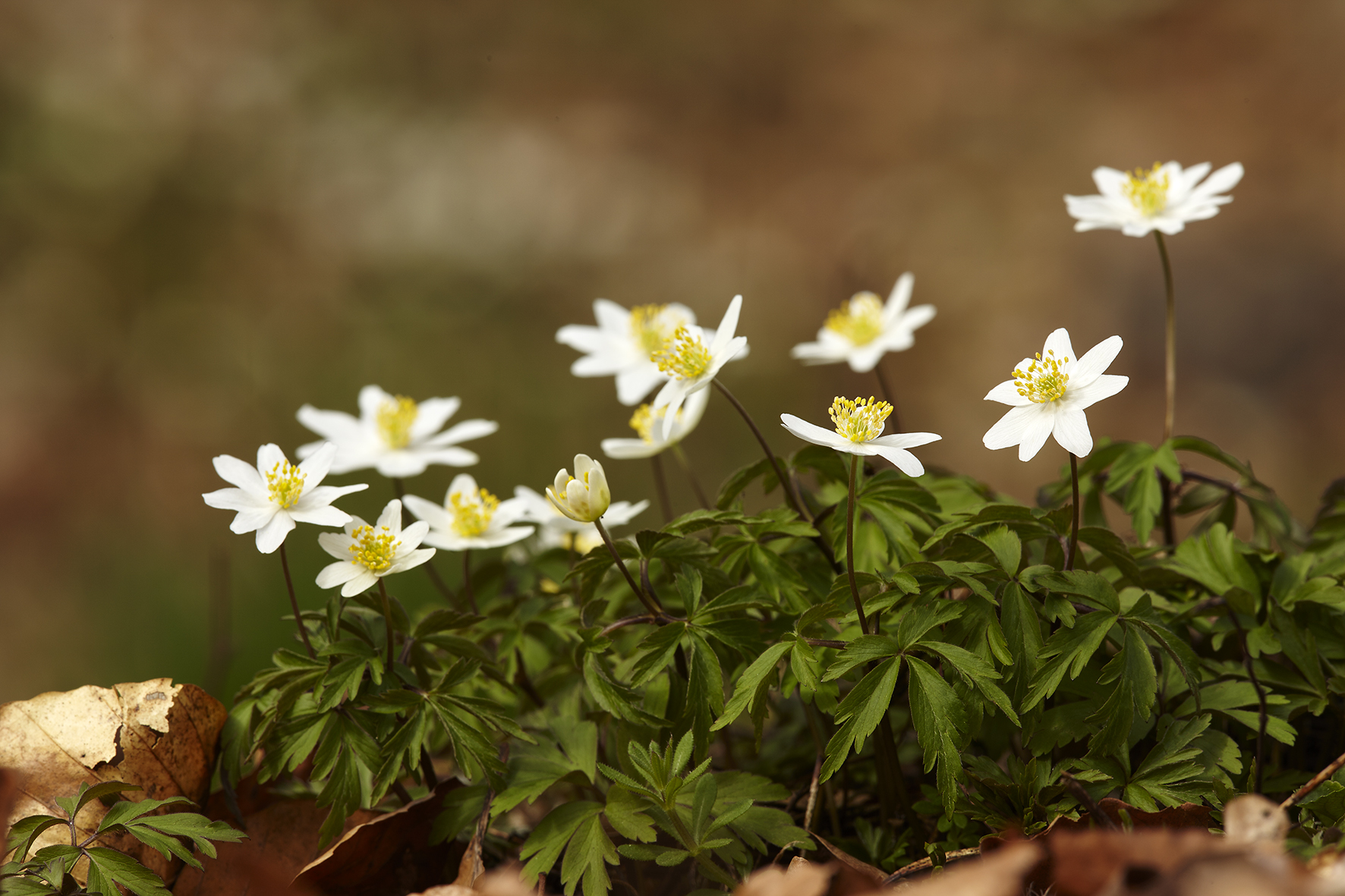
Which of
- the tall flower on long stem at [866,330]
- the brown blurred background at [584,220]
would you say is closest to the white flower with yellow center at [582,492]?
the tall flower on long stem at [866,330]

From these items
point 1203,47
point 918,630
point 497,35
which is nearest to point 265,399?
point 497,35

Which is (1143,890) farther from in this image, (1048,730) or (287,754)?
(287,754)

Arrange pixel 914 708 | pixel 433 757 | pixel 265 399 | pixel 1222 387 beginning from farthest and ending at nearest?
pixel 265 399 → pixel 1222 387 → pixel 433 757 → pixel 914 708

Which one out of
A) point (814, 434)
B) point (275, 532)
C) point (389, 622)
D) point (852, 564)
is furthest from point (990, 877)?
point (275, 532)

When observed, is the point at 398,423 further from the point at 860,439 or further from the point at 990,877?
the point at 990,877

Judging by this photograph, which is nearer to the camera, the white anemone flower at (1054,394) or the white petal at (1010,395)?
the white anemone flower at (1054,394)

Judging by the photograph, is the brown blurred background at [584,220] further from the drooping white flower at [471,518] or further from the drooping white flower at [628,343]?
the drooping white flower at [471,518]
